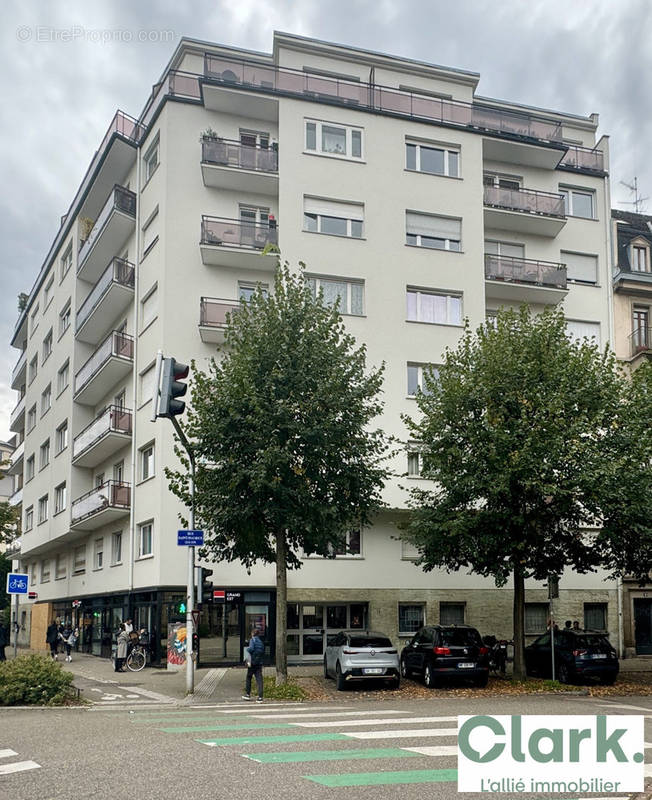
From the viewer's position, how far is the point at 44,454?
161 ft

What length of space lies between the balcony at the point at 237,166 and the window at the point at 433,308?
6212 millimetres

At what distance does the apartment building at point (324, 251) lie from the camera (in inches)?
1216

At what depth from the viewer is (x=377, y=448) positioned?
73.1 feet

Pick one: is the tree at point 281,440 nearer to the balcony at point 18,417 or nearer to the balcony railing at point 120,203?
the balcony railing at point 120,203

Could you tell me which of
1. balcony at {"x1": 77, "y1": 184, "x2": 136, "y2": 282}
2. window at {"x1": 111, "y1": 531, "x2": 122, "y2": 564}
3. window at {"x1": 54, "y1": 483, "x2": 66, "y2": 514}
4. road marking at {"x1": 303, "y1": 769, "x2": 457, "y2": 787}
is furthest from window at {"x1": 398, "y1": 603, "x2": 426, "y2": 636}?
road marking at {"x1": 303, "y1": 769, "x2": 457, "y2": 787}

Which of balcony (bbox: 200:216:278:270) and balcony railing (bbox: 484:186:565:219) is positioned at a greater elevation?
balcony railing (bbox: 484:186:565:219)

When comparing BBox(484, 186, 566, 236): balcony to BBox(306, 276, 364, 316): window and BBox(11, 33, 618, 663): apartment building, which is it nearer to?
BBox(11, 33, 618, 663): apartment building

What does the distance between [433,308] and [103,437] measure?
41.6ft

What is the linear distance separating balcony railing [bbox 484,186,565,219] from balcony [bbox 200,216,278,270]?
28.6ft

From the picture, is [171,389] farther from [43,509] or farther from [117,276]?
[43,509]

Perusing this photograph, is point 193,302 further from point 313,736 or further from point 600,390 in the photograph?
point 313,736

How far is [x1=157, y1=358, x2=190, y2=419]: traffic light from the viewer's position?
16.9 m

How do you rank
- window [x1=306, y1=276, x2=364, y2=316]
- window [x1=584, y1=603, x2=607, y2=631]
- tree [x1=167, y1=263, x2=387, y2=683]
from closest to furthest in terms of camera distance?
tree [x1=167, y1=263, x2=387, y2=683] < window [x1=306, y1=276, x2=364, y2=316] < window [x1=584, y1=603, x2=607, y2=631]

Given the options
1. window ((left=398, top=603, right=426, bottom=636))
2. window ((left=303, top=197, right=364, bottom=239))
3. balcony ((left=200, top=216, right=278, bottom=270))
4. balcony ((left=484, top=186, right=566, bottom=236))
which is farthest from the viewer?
balcony ((left=484, top=186, right=566, bottom=236))
